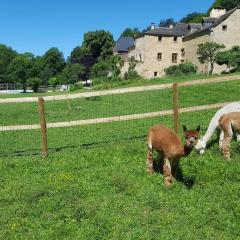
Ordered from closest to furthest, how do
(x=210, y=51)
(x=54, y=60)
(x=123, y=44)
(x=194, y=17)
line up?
(x=210, y=51), (x=123, y=44), (x=194, y=17), (x=54, y=60)

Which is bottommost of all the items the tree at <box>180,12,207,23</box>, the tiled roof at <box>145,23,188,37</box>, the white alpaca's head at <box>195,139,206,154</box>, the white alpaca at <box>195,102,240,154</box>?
the white alpaca's head at <box>195,139,206,154</box>

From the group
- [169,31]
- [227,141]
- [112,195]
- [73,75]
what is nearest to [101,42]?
[73,75]

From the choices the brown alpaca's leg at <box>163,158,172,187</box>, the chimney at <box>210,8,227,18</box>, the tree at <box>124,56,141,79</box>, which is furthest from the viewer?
the chimney at <box>210,8,227,18</box>

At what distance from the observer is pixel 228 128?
29.3 feet

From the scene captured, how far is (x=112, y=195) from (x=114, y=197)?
105 millimetres

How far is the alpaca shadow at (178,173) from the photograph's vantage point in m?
7.90

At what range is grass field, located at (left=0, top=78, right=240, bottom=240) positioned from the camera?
6.23 metres

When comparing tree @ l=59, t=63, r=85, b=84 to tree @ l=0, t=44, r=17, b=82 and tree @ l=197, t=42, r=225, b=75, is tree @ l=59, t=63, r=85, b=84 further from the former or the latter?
tree @ l=197, t=42, r=225, b=75

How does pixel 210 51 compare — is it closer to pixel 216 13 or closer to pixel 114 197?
pixel 216 13

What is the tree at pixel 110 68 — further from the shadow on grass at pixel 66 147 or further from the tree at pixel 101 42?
the shadow on grass at pixel 66 147

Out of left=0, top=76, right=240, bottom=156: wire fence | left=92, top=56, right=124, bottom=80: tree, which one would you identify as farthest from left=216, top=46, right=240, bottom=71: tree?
left=0, top=76, right=240, bottom=156: wire fence

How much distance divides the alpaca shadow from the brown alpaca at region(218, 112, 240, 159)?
3.72 ft

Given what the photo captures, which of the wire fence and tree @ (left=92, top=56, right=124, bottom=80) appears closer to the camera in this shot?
the wire fence

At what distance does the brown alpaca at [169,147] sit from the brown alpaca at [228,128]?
4.06 ft
